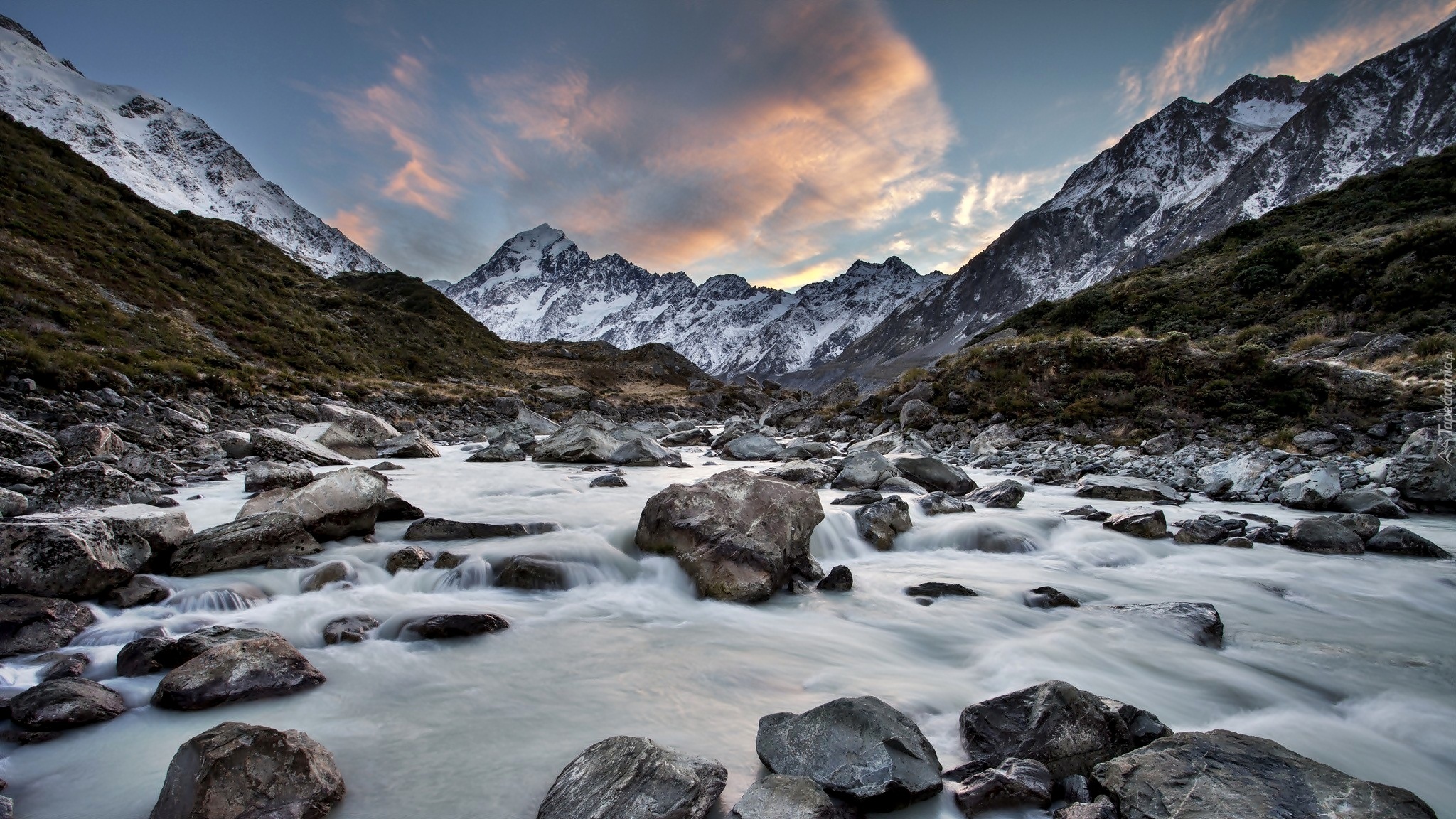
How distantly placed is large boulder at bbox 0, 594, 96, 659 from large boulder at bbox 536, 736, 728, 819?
367 cm

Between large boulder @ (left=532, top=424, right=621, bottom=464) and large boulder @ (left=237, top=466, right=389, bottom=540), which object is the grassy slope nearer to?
large boulder @ (left=532, top=424, right=621, bottom=464)

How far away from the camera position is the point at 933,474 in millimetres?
10492

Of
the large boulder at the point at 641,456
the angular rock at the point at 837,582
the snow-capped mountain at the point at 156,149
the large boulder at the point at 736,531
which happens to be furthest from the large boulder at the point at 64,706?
the snow-capped mountain at the point at 156,149

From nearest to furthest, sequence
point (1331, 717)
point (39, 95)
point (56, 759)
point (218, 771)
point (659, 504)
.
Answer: point (218, 771) → point (56, 759) → point (1331, 717) → point (659, 504) → point (39, 95)

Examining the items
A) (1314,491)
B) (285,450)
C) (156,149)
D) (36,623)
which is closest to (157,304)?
(285,450)

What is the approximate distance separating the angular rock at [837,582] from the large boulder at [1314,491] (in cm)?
764

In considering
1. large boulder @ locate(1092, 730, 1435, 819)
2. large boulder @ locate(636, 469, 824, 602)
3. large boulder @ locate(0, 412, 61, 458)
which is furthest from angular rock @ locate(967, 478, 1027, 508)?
large boulder @ locate(0, 412, 61, 458)

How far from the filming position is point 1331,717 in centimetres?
352

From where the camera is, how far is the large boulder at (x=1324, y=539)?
6.28m

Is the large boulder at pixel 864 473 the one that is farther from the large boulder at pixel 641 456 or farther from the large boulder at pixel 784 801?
the large boulder at pixel 784 801

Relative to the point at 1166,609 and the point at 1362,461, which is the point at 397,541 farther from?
the point at 1362,461

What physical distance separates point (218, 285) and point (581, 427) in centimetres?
2492

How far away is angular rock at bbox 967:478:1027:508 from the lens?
8961mm

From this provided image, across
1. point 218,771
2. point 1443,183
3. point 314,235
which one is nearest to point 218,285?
point 218,771
